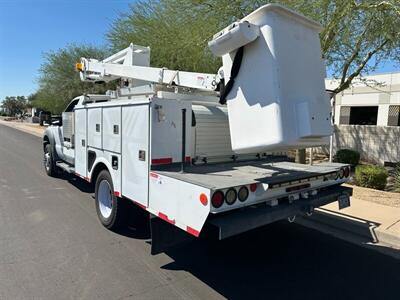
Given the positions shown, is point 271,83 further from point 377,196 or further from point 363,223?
point 377,196

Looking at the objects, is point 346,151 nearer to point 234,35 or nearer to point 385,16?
point 385,16

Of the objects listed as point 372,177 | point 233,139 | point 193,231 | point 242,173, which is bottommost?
point 372,177

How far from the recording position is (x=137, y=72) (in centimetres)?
605

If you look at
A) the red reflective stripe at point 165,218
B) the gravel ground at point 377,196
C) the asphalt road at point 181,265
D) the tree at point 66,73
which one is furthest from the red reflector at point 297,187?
the tree at point 66,73

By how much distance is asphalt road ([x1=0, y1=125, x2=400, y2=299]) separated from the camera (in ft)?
11.9

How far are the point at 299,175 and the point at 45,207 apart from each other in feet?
16.2

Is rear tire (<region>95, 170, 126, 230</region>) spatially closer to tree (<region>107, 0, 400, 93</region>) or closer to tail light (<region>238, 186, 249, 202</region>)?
tail light (<region>238, 186, 249, 202</region>)

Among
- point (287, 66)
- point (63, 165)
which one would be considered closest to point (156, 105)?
point (287, 66)

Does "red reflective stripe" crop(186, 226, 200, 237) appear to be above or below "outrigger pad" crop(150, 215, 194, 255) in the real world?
above

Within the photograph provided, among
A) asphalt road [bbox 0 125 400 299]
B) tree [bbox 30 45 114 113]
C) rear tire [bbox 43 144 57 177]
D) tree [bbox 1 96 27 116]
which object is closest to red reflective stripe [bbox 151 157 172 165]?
asphalt road [bbox 0 125 400 299]

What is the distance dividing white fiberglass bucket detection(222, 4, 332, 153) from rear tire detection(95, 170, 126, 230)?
220 centimetres

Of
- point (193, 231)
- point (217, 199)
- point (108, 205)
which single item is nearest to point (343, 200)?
point (217, 199)

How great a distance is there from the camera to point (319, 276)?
4043mm

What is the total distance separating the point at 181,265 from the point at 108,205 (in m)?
1.89
